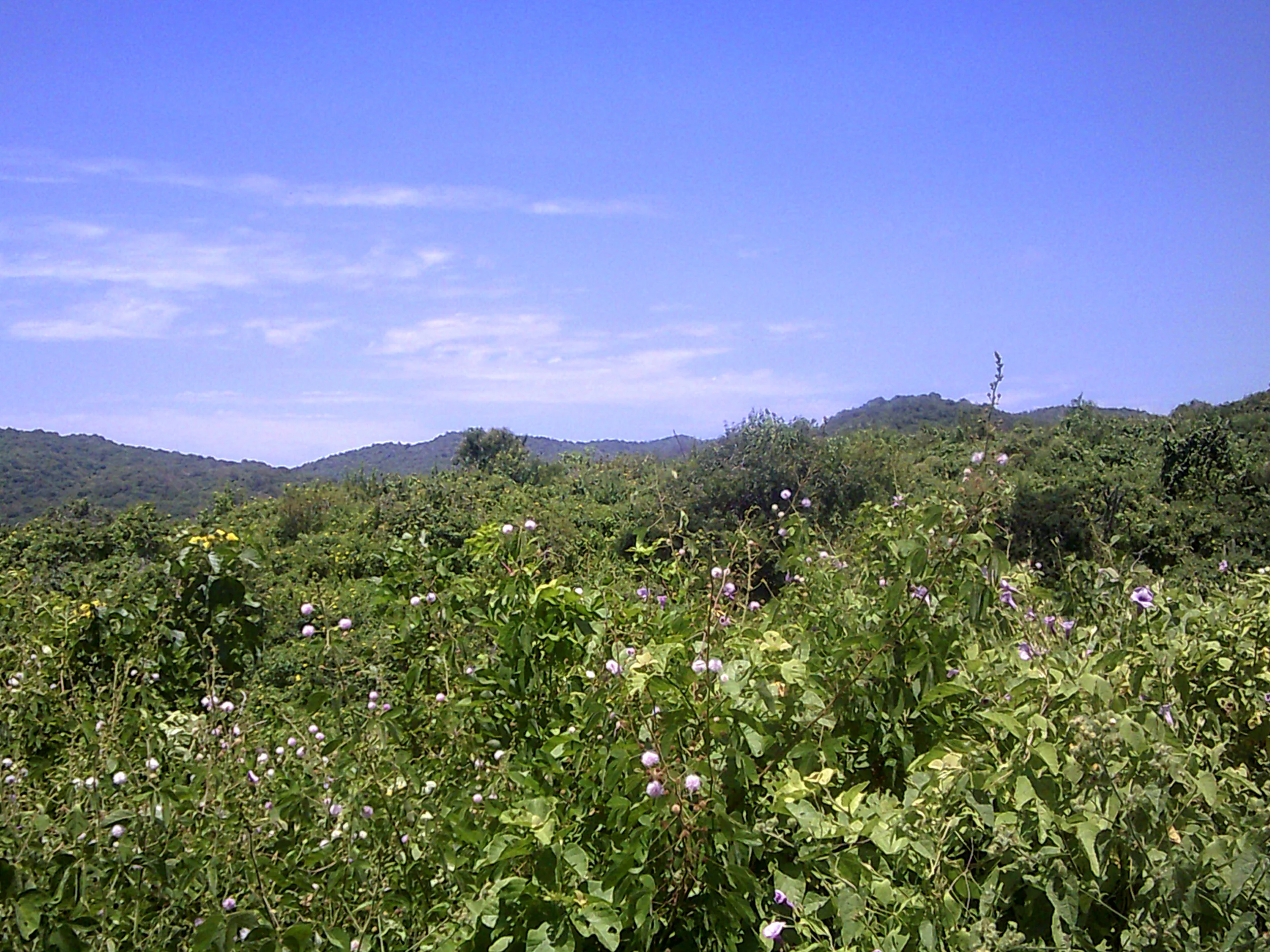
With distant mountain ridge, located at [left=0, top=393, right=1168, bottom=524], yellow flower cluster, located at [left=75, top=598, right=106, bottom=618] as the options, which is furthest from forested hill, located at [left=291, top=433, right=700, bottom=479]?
yellow flower cluster, located at [left=75, top=598, right=106, bottom=618]

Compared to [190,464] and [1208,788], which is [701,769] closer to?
[1208,788]

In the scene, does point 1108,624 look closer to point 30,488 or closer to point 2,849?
point 2,849

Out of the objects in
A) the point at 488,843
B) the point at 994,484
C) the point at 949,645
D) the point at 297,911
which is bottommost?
the point at 297,911

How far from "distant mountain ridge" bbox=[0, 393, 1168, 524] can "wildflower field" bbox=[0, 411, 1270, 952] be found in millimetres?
13024

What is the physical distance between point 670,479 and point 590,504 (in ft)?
9.70

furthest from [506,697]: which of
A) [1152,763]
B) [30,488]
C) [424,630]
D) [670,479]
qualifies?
[30,488]

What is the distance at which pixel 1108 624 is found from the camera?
264 centimetres

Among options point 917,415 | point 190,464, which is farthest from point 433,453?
point 917,415

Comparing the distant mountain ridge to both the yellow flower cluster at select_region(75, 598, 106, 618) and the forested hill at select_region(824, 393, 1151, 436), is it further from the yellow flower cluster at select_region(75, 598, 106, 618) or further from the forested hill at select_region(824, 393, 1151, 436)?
the yellow flower cluster at select_region(75, 598, 106, 618)

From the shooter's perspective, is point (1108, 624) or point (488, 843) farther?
point (1108, 624)

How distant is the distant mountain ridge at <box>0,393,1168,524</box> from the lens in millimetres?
22938

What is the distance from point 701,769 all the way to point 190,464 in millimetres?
51576

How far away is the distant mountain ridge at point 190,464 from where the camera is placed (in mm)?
22938

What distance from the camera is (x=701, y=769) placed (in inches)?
63.8
